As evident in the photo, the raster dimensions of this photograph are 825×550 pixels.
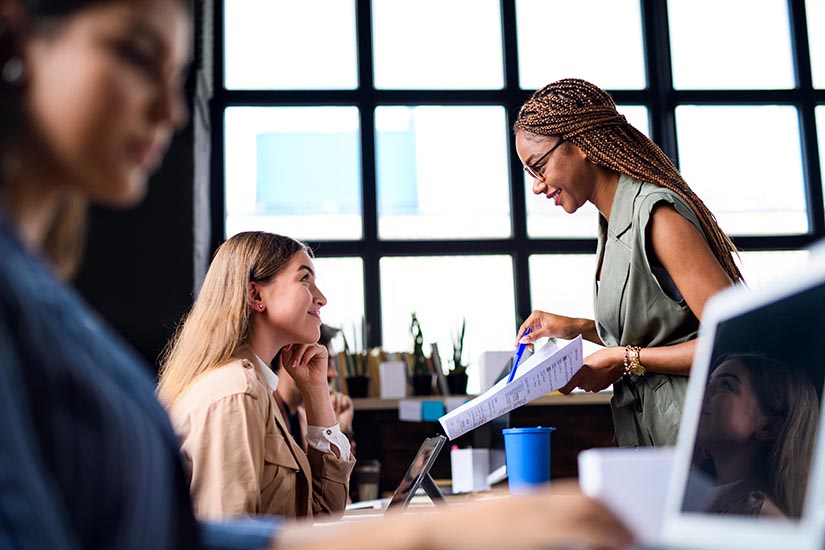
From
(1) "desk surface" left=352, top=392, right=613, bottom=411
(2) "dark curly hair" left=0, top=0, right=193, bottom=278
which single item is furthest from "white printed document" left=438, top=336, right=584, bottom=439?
(1) "desk surface" left=352, top=392, right=613, bottom=411

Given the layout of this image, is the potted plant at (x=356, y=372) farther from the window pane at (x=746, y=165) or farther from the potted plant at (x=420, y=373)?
the window pane at (x=746, y=165)

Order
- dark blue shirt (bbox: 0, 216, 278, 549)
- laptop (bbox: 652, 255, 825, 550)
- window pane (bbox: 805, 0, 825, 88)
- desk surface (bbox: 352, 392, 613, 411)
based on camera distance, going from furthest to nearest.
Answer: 1. window pane (bbox: 805, 0, 825, 88)
2. desk surface (bbox: 352, 392, 613, 411)
3. laptop (bbox: 652, 255, 825, 550)
4. dark blue shirt (bbox: 0, 216, 278, 549)

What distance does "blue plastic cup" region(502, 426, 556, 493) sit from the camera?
2018mm

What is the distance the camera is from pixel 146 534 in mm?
662

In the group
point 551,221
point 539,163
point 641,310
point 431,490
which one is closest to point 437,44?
point 551,221

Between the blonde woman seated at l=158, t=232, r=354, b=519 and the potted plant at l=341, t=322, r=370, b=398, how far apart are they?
1.50 meters

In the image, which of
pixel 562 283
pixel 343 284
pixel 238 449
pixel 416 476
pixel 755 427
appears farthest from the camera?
pixel 562 283

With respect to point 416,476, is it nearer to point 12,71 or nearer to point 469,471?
point 469,471

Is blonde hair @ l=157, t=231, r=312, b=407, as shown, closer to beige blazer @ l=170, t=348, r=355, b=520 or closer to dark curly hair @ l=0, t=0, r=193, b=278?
beige blazer @ l=170, t=348, r=355, b=520

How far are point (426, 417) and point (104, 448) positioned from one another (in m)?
3.66

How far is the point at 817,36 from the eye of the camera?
18.1 ft

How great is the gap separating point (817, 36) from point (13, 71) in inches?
223

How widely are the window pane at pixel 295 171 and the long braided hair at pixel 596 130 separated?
279 cm

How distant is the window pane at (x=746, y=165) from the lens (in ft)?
17.2
